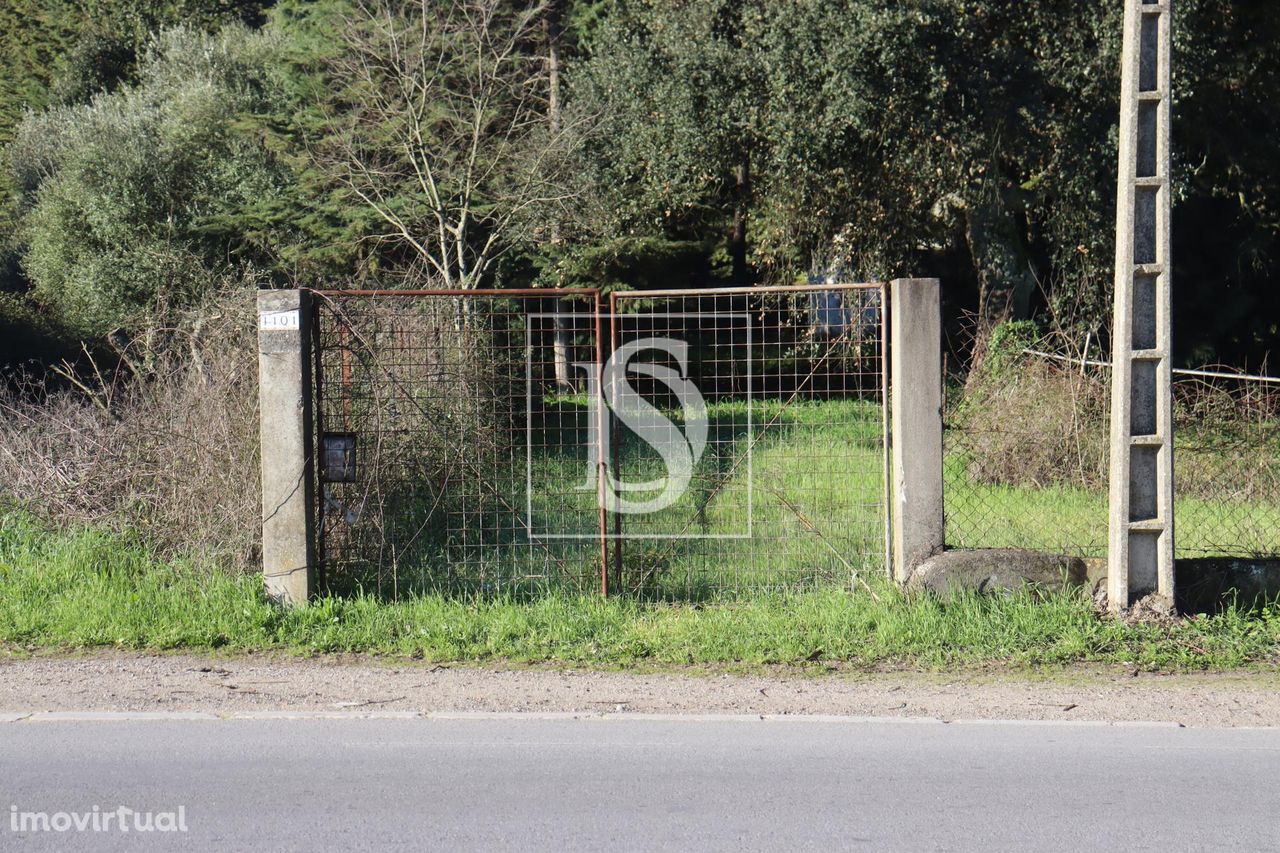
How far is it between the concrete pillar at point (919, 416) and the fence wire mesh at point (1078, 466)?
1287 mm

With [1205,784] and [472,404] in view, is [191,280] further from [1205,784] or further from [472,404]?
[1205,784]

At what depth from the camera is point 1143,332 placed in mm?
7656

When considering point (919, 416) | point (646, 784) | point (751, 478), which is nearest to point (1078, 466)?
point (751, 478)

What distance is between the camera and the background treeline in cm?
1759

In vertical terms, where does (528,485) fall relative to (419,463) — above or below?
below

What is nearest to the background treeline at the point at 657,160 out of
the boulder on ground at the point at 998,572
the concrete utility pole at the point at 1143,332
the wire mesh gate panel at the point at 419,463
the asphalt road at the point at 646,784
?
the wire mesh gate panel at the point at 419,463

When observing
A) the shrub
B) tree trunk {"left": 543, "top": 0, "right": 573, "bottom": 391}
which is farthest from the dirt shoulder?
tree trunk {"left": 543, "top": 0, "right": 573, "bottom": 391}

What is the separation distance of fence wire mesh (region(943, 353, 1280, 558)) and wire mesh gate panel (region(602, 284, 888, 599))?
A: 1016 mm

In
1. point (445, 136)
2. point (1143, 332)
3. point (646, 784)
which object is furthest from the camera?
point (445, 136)

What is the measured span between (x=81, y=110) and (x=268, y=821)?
34.9m

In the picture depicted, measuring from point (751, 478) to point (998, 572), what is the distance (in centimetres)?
290

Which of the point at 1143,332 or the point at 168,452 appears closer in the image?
the point at 1143,332

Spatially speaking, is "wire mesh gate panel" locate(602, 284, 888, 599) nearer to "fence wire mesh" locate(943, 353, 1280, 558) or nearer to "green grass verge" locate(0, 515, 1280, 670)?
"green grass verge" locate(0, 515, 1280, 670)

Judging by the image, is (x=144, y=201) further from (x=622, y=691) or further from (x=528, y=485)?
(x=622, y=691)
